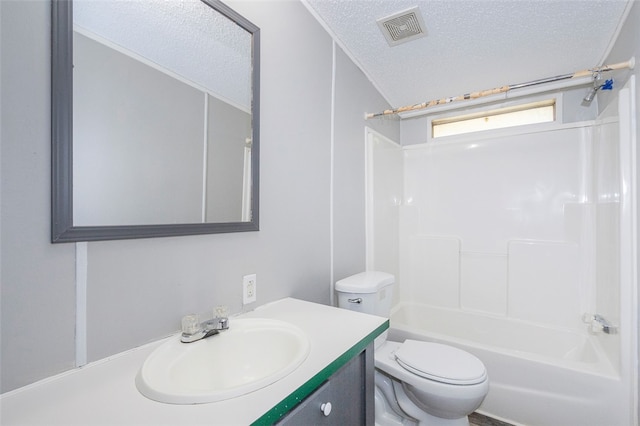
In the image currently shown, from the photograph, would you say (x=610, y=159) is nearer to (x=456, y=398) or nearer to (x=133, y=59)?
(x=456, y=398)

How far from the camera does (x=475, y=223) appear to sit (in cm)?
254

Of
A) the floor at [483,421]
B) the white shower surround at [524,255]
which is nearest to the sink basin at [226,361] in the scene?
the white shower surround at [524,255]

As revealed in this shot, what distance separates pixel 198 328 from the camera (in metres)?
0.89

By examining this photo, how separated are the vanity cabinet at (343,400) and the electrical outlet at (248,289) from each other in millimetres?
482

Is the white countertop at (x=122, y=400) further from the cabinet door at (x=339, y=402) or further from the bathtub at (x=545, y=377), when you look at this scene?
the bathtub at (x=545, y=377)

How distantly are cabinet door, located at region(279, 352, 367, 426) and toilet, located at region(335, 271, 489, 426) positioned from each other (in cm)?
55

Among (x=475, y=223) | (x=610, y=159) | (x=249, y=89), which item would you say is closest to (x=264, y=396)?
(x=249, y=89)

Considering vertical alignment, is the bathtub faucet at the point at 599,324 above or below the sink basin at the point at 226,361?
below

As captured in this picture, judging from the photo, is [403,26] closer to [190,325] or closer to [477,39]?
[477,39]

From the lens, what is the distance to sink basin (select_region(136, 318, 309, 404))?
622 mm

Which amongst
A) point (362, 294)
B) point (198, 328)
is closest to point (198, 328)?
point (198, 328)

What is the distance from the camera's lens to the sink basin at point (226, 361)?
622 mm

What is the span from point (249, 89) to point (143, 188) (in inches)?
24.0

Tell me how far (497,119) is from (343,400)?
2746 millimetres
